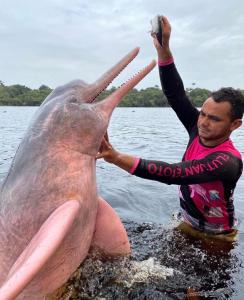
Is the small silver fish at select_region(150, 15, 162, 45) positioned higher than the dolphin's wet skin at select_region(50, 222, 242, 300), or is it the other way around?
the small silver fish at select_region(150, 15, 162, 45)

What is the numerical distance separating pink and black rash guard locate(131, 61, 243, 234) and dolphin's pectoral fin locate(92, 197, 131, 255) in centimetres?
68

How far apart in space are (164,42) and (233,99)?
3.97ft

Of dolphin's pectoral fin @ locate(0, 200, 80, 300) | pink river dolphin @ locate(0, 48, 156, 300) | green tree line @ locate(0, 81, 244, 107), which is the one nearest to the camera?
dolphin's pectoral fin @ locate(0, 200, 80, 300)

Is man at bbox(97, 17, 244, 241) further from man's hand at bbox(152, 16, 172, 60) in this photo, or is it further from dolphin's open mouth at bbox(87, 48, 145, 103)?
dolphin's open mouth at bbox(87, 48, 145, 103)

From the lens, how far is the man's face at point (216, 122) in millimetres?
5500

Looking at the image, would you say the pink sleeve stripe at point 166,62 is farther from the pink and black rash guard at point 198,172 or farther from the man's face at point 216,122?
the man's face at point 216,122

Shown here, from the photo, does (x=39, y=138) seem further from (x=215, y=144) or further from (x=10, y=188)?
(x=215, y=144)

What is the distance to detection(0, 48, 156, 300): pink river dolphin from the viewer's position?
3.96 m

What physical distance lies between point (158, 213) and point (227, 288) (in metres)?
3.48

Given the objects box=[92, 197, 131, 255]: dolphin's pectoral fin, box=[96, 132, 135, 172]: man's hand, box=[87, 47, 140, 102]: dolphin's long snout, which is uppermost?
box=[87, 47, 140, 102]: dolphin's long snout

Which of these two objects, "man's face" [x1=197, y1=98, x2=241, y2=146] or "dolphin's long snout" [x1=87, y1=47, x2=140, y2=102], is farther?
"man's face" [x1=197, y1=98, x2=241, y2=146]

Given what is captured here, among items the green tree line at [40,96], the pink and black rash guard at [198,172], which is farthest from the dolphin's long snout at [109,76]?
the green tree line at [40,96]

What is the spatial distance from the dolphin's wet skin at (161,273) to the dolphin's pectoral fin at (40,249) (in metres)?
0.94

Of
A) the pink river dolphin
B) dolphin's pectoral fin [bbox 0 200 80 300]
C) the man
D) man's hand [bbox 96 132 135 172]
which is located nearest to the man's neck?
the man
